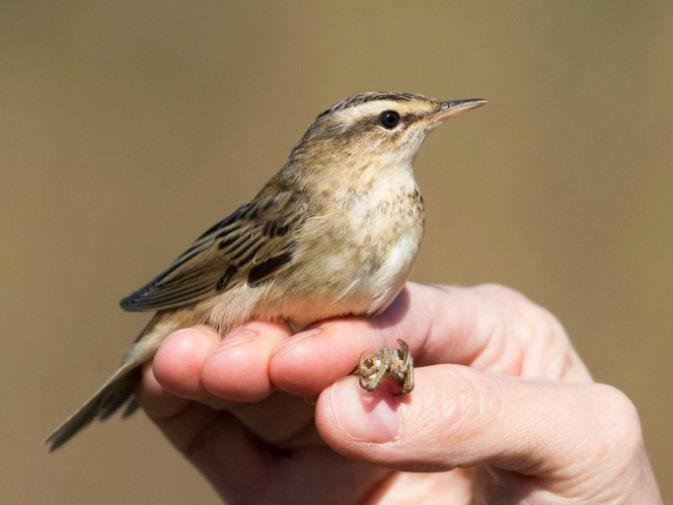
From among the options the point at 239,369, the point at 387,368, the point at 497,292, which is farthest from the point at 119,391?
the point at 497,292

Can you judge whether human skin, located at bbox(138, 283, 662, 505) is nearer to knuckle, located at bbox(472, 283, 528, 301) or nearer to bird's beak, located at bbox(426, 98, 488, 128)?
knuckle, located at bbox(472, 283, 528, 301)

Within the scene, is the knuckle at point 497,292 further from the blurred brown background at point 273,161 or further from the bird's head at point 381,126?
the blurred brown background at point 273,161

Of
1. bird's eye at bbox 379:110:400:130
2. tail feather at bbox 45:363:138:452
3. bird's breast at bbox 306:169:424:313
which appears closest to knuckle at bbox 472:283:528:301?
bird's breast at bbox 306:169:424:313

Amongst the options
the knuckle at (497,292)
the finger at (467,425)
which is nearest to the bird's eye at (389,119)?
the knuckle at (497,292)

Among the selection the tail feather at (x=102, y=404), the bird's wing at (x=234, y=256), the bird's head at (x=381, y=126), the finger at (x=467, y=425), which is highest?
the bird's head at (x=381, y=126)

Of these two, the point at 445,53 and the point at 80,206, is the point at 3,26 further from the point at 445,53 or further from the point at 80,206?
the point at 445,53

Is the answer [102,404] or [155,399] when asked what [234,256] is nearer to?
[155,399]
